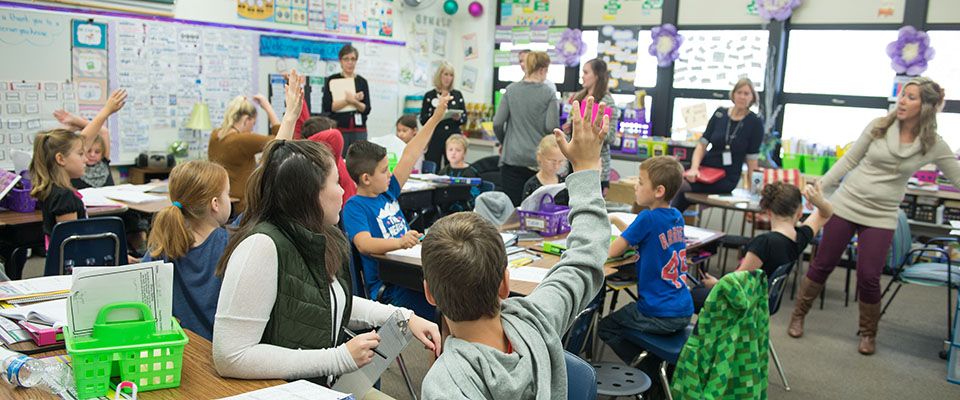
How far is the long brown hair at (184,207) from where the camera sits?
6.84 ft

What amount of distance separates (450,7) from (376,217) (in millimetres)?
5825

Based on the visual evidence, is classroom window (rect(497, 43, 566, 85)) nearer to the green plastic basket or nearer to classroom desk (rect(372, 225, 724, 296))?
classroom desk (rect(372, 225, 724, 296))

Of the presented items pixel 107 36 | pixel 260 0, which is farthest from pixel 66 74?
pixel 260 0

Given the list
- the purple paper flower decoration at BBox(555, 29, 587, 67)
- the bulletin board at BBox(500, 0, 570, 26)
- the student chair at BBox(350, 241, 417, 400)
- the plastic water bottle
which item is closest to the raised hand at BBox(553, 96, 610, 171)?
the plastic water bottle

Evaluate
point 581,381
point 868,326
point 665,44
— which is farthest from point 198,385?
point 665,44

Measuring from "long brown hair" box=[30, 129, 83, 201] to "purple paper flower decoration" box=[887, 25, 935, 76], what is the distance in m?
6.20

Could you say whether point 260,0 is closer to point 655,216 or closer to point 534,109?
point 534,109

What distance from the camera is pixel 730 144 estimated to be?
217 inches

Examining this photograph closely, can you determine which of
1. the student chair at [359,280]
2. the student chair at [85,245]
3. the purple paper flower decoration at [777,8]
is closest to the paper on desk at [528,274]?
the student chair at [359,280]

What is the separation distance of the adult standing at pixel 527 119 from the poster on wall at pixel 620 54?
8.80 feet

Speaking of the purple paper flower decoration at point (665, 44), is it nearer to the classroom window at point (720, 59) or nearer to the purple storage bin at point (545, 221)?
the classroom window at point (720, 59)

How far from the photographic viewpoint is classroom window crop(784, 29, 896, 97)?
21.1 ft

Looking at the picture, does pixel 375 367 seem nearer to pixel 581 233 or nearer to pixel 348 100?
pixel 581 233

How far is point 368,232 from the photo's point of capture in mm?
2945
